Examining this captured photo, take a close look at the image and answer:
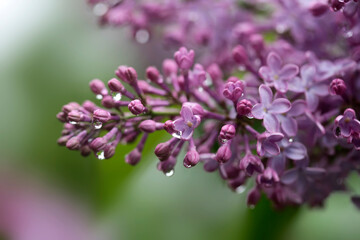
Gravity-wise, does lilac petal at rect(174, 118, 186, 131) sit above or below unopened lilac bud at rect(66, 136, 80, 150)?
below

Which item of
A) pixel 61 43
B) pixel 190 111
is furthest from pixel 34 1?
pixel 190 111

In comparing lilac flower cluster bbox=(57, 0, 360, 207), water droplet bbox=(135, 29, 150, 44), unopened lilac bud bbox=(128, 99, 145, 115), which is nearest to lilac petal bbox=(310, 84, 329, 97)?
lilac flower cluster bbox=(57, 0, 360, 207)

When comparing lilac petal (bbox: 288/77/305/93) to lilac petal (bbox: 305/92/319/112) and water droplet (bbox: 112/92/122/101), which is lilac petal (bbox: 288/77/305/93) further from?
water droplet (bbox: 112/92/122/101)

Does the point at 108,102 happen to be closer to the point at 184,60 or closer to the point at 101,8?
the point at 184,60

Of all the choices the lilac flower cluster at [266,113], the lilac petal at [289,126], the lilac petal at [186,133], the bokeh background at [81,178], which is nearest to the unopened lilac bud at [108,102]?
the lilac flower cluster at [266,113]

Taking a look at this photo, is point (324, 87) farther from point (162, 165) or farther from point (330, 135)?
point (162, 165)

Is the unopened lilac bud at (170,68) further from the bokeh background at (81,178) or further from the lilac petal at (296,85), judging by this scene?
the bokeh background at (81,178)
